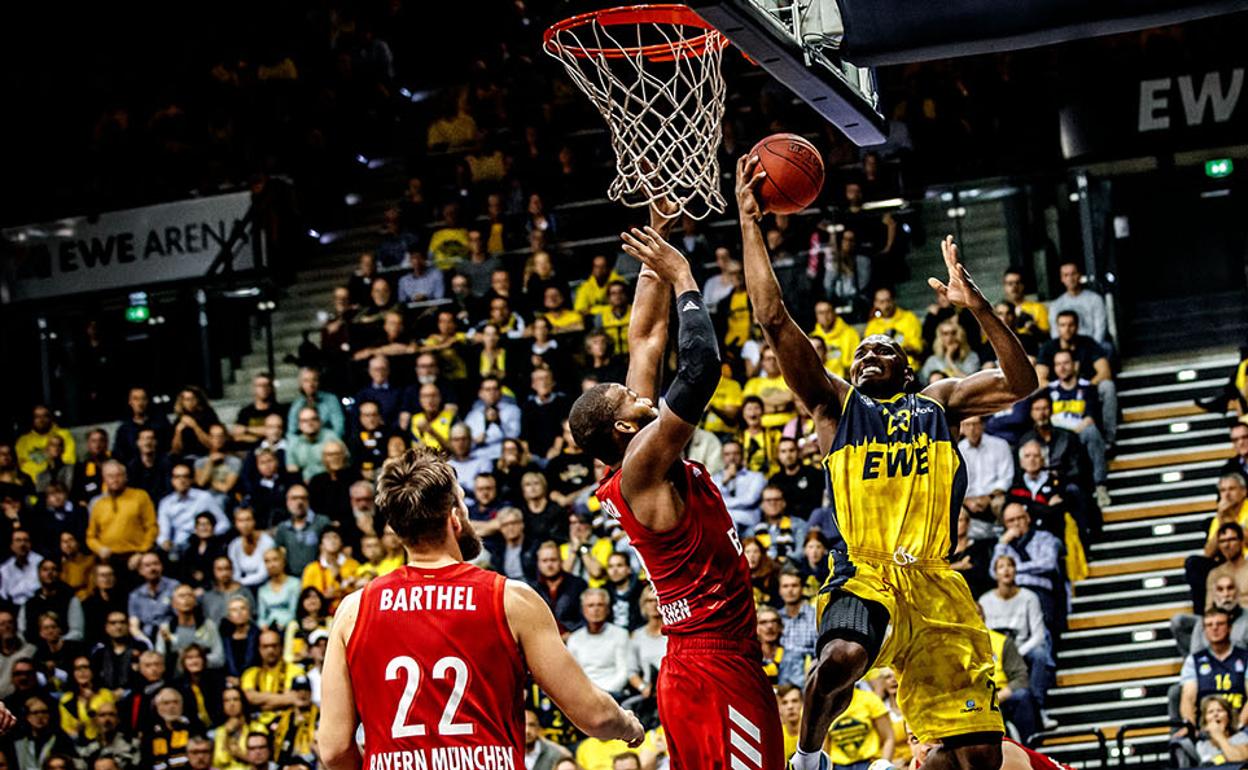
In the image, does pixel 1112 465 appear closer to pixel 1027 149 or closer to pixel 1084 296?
pixel 1084 296

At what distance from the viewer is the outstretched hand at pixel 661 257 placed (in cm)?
625

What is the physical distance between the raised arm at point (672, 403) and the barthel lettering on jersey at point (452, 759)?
122 cm

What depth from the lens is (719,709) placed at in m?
6.21

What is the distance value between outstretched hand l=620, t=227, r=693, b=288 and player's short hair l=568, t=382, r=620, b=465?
1.63 feet

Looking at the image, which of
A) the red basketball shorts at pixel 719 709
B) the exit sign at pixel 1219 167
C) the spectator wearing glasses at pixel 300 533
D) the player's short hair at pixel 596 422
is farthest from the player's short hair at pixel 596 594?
the exit sign at pixel 1219 167

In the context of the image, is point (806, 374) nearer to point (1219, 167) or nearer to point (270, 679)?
point (270, 679)

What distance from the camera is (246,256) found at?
59.2 ft

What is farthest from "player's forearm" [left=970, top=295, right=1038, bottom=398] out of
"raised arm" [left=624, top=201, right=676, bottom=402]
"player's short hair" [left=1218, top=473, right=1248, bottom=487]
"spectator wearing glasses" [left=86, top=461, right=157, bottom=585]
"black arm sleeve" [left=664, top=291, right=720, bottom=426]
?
"spectator wearing glasses" [left=86, top=461, right=157, bottom=585]

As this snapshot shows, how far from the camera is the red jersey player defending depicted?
618 cm

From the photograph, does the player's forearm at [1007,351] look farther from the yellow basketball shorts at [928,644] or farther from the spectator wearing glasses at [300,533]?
the spectator wearing glasses at [300,533]

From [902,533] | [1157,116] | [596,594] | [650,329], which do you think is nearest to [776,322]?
[650,329]

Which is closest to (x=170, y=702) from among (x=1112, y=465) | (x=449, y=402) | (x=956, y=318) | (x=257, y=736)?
(x=257, y=736)

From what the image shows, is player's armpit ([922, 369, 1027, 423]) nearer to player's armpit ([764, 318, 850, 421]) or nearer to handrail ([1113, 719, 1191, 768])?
player's armpit ([764, 318, 850, 421])

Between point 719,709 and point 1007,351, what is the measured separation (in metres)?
2.01
